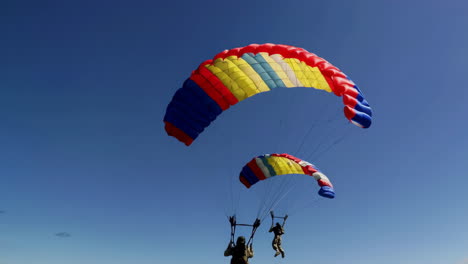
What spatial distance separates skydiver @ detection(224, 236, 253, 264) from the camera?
8.90 metres

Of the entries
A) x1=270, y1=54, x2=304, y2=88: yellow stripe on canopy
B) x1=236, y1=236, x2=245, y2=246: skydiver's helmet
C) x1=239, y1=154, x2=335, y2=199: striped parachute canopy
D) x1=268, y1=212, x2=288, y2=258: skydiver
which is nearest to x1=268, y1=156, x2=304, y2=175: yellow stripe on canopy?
x1=239, y1=154, x2=335, y2=199: striped parachute canopy

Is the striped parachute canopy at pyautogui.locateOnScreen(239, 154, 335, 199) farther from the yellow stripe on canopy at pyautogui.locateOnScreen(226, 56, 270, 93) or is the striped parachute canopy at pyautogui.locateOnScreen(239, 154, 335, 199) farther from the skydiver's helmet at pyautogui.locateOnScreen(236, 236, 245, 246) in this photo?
the yellow stripe on canopy at pyautogui.locateOnScreen(226, 56, 270, 93)

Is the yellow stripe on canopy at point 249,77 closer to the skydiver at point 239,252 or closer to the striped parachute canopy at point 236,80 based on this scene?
the striped parachute canopy at point 236,80

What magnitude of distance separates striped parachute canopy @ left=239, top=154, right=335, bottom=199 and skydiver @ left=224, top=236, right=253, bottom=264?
4.25m

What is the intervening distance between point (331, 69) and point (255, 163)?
7451 mm

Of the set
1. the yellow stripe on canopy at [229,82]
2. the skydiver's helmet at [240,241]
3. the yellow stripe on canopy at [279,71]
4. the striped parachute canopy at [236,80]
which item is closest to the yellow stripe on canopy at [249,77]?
the striped parachute canopy at [236,80]

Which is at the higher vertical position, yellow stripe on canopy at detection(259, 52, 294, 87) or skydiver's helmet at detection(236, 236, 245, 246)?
yellow stripe on canopy at detection(259, 52, 294, 87)

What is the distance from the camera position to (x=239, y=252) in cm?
895

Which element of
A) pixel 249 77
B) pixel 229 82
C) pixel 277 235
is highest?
pixel 249 77

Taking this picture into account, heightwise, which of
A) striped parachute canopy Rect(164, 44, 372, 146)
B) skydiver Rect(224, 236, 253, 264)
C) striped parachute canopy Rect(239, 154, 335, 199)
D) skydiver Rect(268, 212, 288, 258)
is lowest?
skydiver Rect(224, 236, 253, 264)

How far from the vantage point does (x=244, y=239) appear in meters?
9.15

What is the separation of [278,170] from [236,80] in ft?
18.7

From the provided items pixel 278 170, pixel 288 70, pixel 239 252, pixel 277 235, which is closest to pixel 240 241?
pixel 239 252

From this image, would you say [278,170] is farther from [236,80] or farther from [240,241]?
[240,241]
